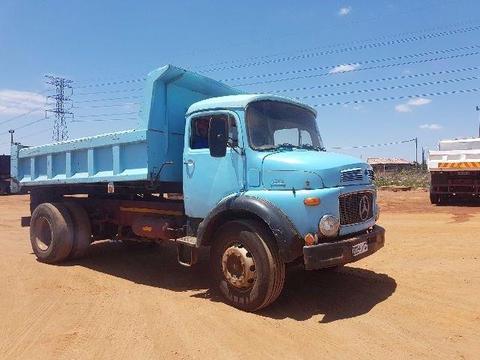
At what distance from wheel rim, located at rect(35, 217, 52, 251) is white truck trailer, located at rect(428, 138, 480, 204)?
14.4 meters

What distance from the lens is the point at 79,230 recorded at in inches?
317

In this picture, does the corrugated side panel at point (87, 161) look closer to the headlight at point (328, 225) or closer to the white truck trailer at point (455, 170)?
the headlight at point (328, 225)

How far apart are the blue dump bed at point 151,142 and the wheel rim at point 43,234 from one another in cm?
106

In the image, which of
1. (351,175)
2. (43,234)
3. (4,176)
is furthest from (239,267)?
(4,176)

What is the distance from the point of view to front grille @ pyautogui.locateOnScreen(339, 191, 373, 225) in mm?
5297

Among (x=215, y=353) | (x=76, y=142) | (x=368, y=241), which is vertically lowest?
(x=215, y=353)

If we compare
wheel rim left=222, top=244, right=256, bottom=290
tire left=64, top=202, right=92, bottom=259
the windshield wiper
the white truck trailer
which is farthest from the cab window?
the white truck trailer

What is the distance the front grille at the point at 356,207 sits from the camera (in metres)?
5.30

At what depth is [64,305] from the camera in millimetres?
5496

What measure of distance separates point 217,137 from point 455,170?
14.2 meters

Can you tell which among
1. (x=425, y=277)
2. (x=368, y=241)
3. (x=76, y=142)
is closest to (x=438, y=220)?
(x=425, y=277)

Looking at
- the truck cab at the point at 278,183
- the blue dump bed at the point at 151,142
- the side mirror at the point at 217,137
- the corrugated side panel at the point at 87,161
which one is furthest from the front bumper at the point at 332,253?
the corrugated side panel at the point at 87,161

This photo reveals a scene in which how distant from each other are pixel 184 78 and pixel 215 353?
162 inches

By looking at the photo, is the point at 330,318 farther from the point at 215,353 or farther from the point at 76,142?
the point at 76,142
